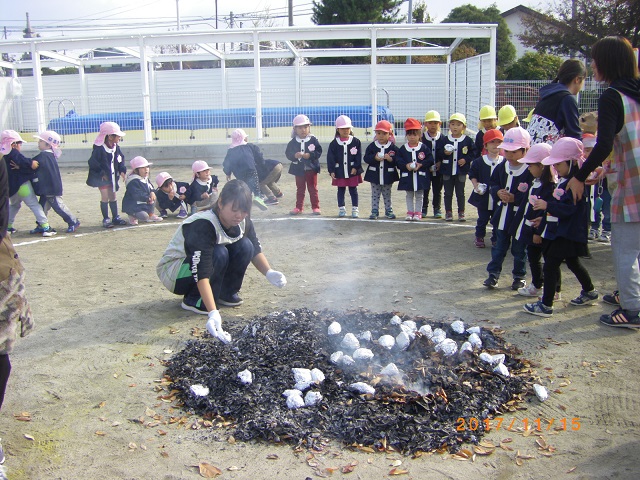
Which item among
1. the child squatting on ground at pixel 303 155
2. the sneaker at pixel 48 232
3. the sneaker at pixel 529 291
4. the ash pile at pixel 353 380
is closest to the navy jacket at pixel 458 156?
the child squatting on ground at pixel 303 155

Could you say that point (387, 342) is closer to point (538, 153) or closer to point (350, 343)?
point (350, 343)

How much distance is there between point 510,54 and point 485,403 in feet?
107

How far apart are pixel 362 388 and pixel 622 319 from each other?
2.49m

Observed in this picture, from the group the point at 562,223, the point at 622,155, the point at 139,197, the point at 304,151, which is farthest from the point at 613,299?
the point at 139,197

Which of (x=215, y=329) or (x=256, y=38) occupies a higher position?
(x=256, y=38)

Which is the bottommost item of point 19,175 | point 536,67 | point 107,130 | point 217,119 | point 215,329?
point 215,329

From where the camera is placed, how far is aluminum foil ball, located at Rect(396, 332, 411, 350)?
170 inches

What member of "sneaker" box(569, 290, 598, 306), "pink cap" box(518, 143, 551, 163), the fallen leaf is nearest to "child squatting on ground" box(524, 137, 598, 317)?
"pink cap" box(518, 143, 551, 163)

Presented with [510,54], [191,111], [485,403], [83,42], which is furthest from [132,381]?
[510,54]

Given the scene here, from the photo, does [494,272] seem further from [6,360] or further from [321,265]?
[6,360]

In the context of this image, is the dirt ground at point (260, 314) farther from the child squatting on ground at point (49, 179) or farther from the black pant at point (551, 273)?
the child squatting on ground at point (49, 179)

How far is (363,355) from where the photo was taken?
164 inches

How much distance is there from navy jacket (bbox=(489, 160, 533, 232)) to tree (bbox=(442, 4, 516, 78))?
26.2 meters

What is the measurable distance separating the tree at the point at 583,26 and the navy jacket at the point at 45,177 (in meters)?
23.0
